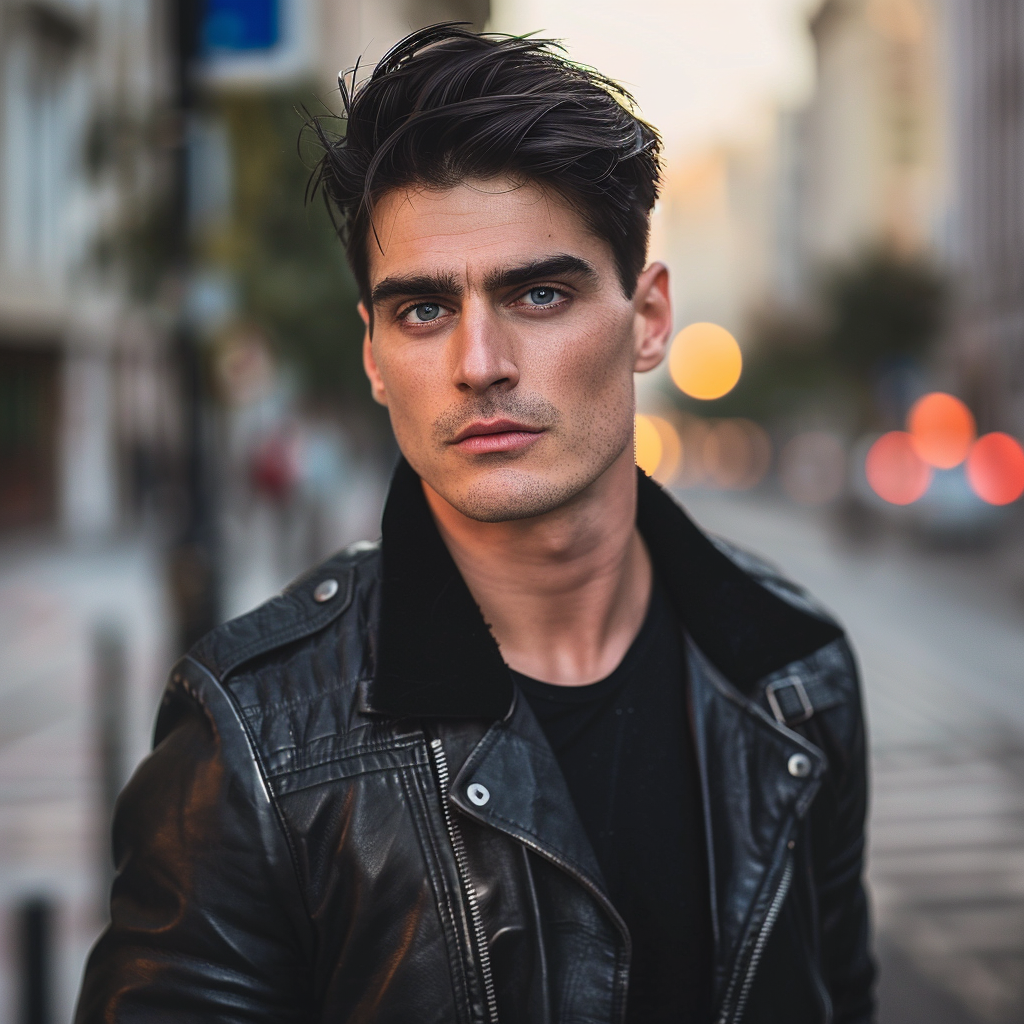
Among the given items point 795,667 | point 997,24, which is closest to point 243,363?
point 795,667

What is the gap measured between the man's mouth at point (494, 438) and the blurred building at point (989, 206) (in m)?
40.1

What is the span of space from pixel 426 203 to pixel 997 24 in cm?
4689

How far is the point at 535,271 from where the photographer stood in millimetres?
1776

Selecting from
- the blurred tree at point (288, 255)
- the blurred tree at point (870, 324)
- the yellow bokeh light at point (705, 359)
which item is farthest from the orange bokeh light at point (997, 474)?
the yellow bokeh light at point (705, 359)

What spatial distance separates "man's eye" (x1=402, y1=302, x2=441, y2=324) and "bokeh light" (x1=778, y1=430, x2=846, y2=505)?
38.9m

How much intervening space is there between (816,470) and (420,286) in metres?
47.5

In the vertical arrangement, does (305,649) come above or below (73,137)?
below

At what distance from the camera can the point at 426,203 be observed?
1788 millimetres

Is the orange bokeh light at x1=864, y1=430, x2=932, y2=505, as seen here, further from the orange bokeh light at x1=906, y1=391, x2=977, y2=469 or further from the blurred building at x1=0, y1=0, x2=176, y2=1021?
the blurred building at x1=0, y1=0, x2=176, y2=1021

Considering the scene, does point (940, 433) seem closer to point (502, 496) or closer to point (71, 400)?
point (71, 400)

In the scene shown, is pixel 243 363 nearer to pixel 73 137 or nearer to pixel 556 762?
pixel 556 762

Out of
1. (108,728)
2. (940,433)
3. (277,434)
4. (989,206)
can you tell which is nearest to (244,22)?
(108,728)

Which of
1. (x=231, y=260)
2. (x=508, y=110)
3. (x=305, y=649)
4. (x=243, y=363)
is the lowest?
(x=305, y=649)

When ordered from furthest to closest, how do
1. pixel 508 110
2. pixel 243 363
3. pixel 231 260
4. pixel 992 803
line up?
pixel 231 260 → pixel 243 363 → pixel 992 803 → pixel 508 110
